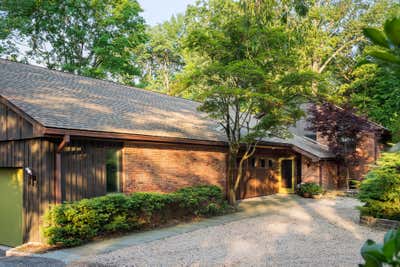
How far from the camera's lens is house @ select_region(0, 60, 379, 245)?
9531mm

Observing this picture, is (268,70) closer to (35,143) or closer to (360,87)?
(35,143)

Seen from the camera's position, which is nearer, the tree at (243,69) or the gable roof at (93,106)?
the gable roof at (93,106)

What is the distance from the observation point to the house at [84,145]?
31.3ft

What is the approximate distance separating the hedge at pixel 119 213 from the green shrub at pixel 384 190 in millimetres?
4884

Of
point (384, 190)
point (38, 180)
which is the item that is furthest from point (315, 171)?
point (38, 180)

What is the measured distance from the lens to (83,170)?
33.6 ft

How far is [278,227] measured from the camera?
1040 centimetres

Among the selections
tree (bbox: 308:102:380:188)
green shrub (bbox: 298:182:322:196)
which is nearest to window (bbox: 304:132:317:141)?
tree (bbox: 308:102:380:188)

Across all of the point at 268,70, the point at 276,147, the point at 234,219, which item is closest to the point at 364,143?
the point at 276,147

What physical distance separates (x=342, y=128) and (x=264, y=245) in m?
13.4

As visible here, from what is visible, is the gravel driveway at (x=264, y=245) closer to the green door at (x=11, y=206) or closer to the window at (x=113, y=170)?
the window at (x=113, y=170)

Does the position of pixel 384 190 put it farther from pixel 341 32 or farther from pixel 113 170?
pixel 341 32

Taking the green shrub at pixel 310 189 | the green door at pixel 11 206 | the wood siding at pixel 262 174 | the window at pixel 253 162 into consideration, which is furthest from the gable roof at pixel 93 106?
the green shrub at pixel 310 189

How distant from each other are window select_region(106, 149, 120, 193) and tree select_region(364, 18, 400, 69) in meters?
10.4
